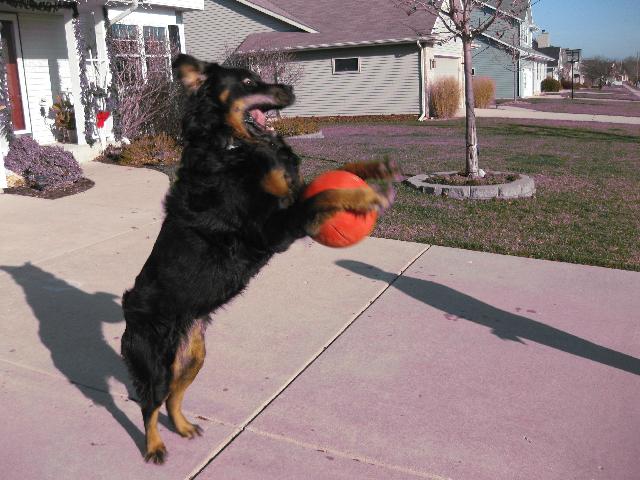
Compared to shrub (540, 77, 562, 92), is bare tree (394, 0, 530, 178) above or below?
below

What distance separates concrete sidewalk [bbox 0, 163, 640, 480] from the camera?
313cm

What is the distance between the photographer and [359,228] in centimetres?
270

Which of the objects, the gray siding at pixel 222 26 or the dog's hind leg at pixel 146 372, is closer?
the dog's hind leg at pixel 146 372

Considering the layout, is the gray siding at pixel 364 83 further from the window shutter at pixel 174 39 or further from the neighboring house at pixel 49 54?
the neighboring house at pixel 49 54

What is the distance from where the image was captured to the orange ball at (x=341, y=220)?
8.54 ft

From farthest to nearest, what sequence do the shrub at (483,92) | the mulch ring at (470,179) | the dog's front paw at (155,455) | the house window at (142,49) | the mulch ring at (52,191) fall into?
the shrub at (483,92), the house window at (142,49), the mulch ring at (470,179), the mulch ring at (52,191), the dog's front paw at (155,455)

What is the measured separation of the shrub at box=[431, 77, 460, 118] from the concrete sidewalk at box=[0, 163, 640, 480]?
21153 millimetres

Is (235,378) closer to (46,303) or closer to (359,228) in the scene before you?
(359,228)

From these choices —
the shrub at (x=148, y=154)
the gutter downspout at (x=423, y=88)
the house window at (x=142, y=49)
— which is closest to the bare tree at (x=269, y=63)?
the gutter downspout at (x=423, y=88)

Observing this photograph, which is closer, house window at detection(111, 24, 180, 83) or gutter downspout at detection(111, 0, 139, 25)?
gutter downspout at detection(111, 0, 139, 25)

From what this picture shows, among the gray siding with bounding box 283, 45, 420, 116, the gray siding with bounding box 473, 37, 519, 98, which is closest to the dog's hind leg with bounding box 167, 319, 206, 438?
the gray siding with bounding box 283, 45, 420, 116

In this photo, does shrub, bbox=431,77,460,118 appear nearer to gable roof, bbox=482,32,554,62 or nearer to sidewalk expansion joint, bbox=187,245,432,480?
gable roof, bbox=482,32,554,62

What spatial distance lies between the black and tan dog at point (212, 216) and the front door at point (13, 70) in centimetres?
1101

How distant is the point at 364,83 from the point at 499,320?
2298 centimetres
